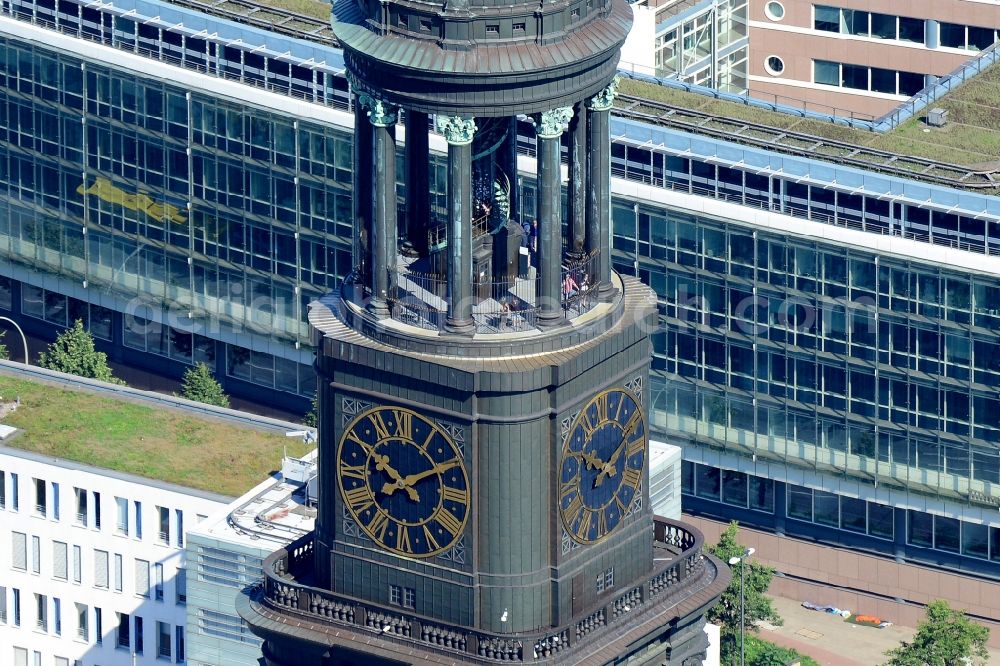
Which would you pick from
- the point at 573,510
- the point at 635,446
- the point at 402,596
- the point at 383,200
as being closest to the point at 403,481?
the point at 402,596

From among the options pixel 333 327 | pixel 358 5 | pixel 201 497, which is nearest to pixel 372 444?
pixel 333 327

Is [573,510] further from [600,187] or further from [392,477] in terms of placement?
[600,187]

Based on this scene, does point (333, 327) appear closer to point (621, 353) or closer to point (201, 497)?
point (621, 353)

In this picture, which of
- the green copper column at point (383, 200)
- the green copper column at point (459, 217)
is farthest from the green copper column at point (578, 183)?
the green copper column at point (383, 200)

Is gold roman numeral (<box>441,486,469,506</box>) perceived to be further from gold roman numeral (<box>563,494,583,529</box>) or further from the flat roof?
the flat roof

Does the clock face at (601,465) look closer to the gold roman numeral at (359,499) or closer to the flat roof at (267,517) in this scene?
the gold roman numeral at (359,499)

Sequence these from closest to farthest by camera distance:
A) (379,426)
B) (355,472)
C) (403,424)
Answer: (403,424) → (379,426) → (355,472)

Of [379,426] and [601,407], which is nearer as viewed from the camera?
[379,426]
